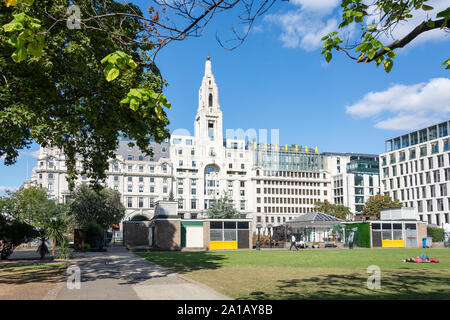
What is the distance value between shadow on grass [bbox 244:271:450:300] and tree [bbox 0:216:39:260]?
64.2 ft

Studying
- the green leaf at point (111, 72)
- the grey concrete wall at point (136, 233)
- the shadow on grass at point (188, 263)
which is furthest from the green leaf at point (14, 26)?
the grey concrete wall at point (136, 233)

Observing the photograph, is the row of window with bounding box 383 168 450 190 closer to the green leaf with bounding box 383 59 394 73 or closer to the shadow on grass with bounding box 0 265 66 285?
the shadow on grass with bounding box 0 265 66 285

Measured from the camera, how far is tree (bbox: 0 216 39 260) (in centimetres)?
2684

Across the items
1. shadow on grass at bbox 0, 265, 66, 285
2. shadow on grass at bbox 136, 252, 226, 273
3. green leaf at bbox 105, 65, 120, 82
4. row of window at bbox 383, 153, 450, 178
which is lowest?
shadow on grass at bbox 136, 252, 226, 273

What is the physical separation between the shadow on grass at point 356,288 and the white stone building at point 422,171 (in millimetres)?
77364

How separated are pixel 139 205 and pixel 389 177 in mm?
62189

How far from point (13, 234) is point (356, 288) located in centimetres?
2260

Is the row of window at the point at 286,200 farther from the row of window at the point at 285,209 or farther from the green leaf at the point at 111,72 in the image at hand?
the green leaf at the point at 111,72

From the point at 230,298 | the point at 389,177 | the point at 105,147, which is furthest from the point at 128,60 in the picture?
the point at 389,177

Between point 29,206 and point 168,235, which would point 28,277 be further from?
point 29,206

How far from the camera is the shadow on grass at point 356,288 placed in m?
11.3

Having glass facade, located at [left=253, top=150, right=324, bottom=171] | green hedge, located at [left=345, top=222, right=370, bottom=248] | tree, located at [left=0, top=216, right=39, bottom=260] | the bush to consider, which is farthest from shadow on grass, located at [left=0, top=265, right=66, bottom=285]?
glass facade, located at [left=253, top=150, right=324, bottom=171]

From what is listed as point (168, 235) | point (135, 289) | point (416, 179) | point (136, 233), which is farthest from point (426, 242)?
point (135, 289)

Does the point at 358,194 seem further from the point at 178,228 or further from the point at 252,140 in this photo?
the point at 178,228
